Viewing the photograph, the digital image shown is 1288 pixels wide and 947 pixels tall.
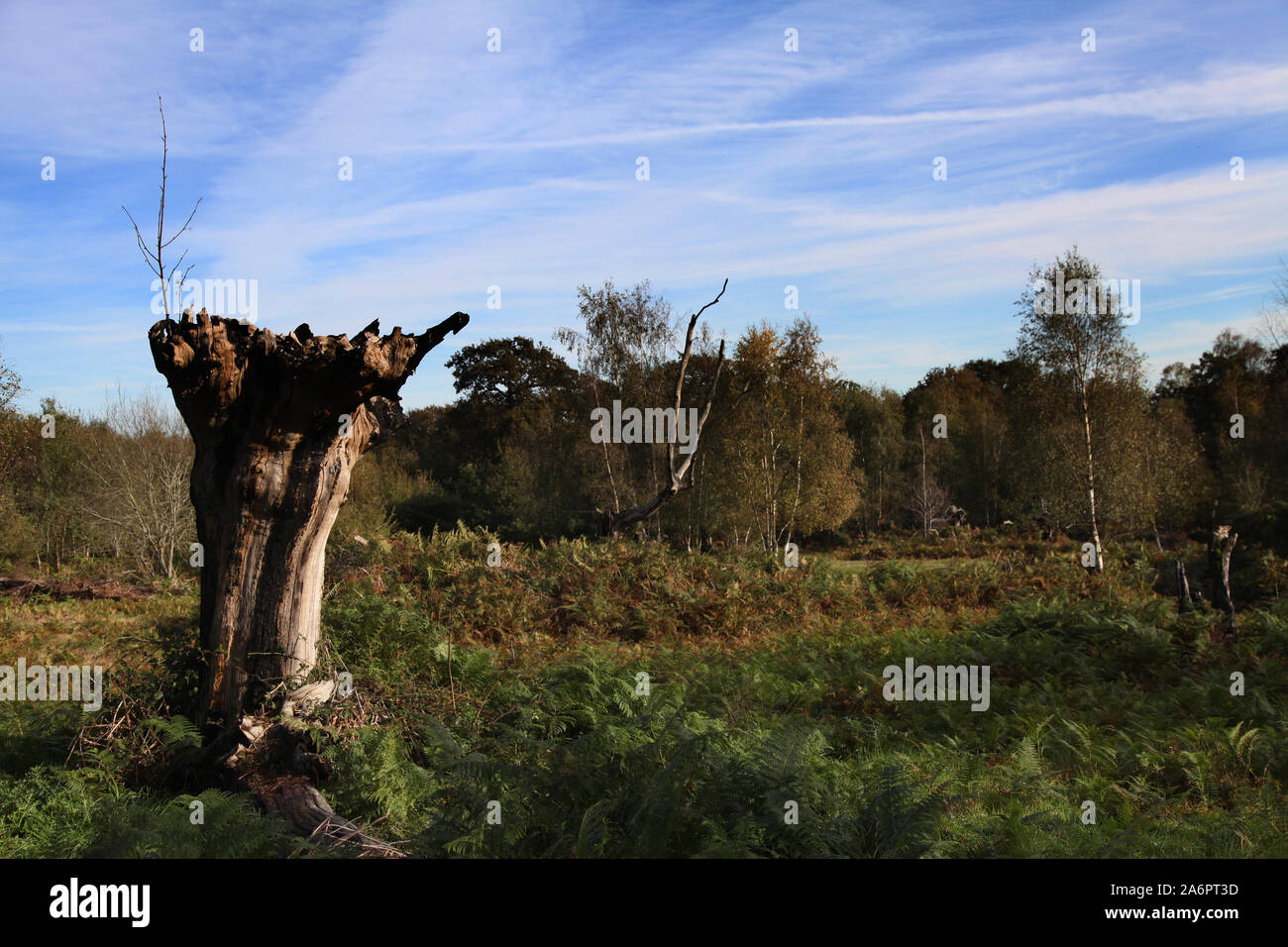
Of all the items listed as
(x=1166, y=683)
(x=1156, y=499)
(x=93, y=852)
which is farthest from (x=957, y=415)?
(x=93, y=852)

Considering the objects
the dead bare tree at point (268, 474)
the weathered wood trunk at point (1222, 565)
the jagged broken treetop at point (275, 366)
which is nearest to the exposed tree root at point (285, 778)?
the dead bare tree at point (268, 474)

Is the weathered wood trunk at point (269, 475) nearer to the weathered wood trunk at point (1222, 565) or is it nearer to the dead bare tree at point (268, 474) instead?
the dead bare tree at point (268, 474)

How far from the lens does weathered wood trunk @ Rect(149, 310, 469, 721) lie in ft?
20.9

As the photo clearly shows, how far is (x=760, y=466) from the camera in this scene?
29.7m

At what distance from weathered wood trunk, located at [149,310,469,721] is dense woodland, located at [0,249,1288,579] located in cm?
1293

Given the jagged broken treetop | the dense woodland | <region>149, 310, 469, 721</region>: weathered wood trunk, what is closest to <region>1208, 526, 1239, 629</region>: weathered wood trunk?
the dense woodland

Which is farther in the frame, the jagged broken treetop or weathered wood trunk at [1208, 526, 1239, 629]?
weathered wood trunk at [1208, 526, 1239, 629]

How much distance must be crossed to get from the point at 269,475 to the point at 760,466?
79.5 feet

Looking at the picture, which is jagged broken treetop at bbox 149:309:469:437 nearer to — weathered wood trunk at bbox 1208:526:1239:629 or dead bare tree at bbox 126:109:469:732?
dead bare tree at bbox 126:109:469:732

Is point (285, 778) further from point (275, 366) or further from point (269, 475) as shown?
point (275, 366)

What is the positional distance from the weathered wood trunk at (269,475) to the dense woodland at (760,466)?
12928 mm

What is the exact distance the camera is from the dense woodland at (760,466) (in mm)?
23781
